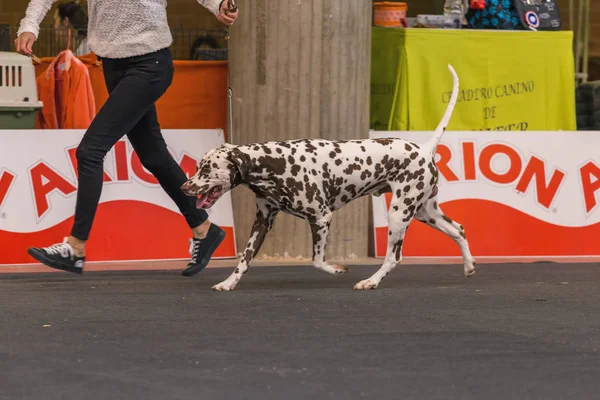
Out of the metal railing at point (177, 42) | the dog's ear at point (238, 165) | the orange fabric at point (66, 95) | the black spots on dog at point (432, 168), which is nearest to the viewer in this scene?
the dog's ear at point (238, 165)

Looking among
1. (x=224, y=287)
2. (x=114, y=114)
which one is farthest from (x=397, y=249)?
(x=114, y=114)

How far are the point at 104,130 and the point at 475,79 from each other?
3766mm

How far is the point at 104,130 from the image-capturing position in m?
7.33

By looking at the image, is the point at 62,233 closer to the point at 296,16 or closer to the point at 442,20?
the point at 296,16

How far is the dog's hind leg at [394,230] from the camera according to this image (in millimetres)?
7480

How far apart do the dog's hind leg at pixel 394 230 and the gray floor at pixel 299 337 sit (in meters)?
0.11

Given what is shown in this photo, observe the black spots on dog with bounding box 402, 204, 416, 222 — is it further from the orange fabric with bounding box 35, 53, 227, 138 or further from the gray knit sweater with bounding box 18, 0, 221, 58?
the orange fabric with bounding box 35, 53, 227, 138

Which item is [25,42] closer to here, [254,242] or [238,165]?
Result: [238,165]

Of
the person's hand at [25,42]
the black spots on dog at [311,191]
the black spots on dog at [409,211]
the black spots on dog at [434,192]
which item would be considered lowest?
the black spots on dog at [409,211]

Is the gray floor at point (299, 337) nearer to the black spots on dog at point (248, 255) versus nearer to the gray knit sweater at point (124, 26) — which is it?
the black spots on dog at point (248, 255)

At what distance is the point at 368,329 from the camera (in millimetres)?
6039

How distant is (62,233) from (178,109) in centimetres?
166

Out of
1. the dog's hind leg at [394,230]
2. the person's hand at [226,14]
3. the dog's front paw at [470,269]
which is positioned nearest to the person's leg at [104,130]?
the person's hand at [226,14]

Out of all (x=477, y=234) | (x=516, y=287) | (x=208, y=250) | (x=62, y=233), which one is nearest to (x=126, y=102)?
(x=208, y=250)
